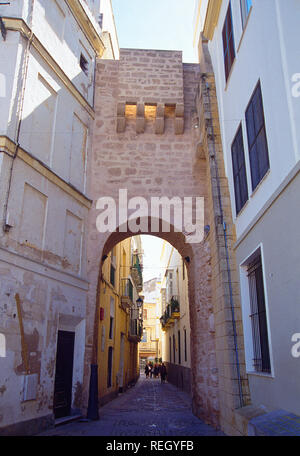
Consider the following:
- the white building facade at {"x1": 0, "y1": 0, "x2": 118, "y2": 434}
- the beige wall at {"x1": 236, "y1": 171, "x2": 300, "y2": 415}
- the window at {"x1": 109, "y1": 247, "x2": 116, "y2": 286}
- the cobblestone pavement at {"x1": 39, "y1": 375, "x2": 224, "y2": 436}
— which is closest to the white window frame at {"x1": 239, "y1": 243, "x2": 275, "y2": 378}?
the beige wall at {"x1": 236, "y1": 171, "x2": 300, "y2": 415}

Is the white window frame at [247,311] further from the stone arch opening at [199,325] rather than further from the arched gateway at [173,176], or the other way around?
the stone arch opening at [199,325]

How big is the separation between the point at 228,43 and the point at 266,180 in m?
3.84

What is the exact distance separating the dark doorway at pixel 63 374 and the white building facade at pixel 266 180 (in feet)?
12.3

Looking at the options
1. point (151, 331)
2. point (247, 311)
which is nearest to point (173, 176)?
point (247, 311)

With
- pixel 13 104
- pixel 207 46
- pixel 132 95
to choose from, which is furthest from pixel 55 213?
pixel 207 46

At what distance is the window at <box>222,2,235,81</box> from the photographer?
7762 mm

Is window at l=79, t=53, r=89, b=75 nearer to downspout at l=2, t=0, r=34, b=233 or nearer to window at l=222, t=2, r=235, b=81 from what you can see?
downspout at l=2, t=0, r=34, b=233

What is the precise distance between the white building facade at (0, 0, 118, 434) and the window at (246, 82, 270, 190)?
3929mm

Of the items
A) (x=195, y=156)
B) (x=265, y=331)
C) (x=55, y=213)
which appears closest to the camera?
(x=265, y=331)

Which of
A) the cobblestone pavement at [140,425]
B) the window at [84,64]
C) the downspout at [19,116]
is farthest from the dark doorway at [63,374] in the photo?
the window at [84,64]

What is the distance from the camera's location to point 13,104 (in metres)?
7.10

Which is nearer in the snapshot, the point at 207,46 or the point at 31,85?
the point at 31,85

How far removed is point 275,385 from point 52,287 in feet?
14.7
